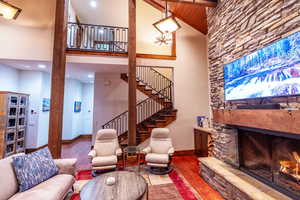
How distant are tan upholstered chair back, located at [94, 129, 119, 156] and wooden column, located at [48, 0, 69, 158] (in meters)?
0.93

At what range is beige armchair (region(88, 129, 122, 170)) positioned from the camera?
3.19 meters

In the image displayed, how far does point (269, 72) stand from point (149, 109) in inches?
170

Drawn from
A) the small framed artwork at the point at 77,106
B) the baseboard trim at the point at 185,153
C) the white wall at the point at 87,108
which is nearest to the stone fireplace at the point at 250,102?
the baseboard trim at the point at 185,153

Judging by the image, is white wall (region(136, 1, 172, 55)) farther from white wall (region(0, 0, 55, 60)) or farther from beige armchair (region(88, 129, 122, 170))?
beige armchair (region(88, 129, 122, 170))

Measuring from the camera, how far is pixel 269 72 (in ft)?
6.14

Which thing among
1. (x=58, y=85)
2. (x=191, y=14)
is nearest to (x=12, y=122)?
(x=58, y=85)

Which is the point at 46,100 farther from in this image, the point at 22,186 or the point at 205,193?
the point at 205,193

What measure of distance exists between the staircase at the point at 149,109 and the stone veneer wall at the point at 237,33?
6.49 feet

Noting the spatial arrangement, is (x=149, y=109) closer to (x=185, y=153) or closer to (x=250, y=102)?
(x=185, y=153)

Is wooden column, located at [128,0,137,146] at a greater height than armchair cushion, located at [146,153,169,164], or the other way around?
wooden column, located at [128,0,137,146]

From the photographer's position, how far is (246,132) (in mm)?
2564

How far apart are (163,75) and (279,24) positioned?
5.05 meters

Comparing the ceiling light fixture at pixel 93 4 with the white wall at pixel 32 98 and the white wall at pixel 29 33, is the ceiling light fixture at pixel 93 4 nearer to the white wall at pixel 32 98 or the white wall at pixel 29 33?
the white wall at pixel 29 33

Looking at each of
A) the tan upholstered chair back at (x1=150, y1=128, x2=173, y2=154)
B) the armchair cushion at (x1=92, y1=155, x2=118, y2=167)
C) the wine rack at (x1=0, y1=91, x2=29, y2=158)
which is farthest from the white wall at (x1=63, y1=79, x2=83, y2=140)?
the tan upholstered chair back at (x1=150, y1=128, x2=173, y2=154)
